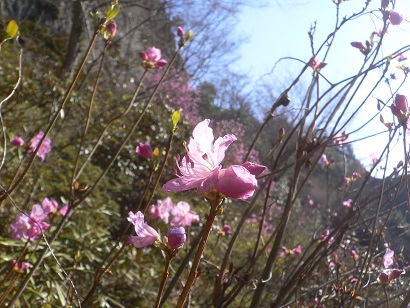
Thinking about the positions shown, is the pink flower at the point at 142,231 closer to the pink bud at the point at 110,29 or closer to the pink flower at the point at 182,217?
the pink bud at the point at 110,29

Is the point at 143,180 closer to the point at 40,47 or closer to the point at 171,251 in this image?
the point at 40,47

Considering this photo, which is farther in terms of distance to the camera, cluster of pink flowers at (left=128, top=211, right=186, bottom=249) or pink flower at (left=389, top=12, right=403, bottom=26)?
pink flower at (left=389, top=12, right=403, bottom=26)

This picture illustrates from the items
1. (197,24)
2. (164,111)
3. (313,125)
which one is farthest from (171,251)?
(197,24)

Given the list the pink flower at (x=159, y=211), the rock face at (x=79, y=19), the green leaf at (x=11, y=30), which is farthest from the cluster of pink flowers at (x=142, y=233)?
the rock face at (x=79, y=19)

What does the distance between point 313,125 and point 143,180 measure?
4915 mm

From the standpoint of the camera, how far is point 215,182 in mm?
589

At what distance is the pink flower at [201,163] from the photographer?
0.60 m

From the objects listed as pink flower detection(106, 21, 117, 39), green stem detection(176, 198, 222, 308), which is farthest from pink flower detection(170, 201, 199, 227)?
green stem detection(176, 198, 222, 308)

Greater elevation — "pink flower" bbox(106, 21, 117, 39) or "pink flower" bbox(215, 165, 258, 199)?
"pink flower" bbox(106, 21, 117, 39)

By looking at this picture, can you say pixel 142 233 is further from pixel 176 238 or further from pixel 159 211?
pixel 159 211

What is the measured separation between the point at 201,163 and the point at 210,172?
0.02 m

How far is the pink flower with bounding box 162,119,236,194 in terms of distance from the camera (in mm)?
602

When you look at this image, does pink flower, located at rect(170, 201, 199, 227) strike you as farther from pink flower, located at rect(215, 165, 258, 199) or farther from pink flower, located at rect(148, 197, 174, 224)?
pink flower, located at rect(215, 165, 258, 199)

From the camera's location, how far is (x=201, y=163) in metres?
0.63
